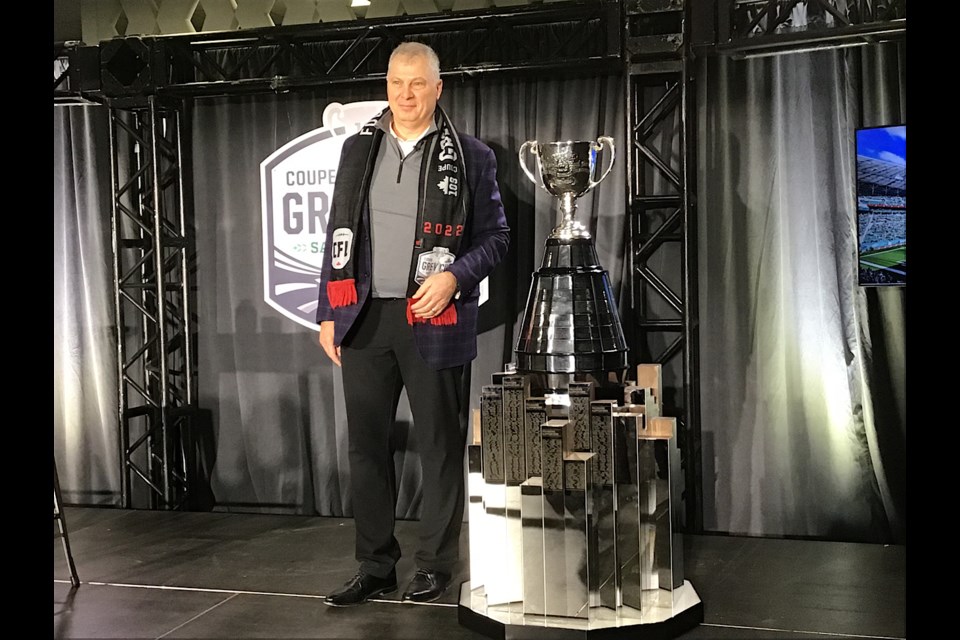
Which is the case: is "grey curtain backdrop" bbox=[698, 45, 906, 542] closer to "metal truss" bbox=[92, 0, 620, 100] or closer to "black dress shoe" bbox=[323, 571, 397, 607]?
"metal truss" bbox=[92, 0, 620, 100]

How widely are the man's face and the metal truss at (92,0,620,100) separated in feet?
3.37

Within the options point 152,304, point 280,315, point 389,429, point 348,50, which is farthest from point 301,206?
point 389,429

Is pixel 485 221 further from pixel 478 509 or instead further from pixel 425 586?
pixel 425 586

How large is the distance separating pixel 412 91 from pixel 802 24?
1899 mm

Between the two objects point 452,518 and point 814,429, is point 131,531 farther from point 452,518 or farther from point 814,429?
point 814,429

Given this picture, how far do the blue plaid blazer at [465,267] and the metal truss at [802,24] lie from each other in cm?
130

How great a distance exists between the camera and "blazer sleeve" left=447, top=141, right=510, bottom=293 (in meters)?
3.44

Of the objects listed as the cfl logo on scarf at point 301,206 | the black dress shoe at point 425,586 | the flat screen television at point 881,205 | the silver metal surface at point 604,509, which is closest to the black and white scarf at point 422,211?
the silver metal surface at point 604,509

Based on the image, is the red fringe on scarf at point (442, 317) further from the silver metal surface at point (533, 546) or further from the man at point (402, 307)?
the silver metal surface at point (533, 546)

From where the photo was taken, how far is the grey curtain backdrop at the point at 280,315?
4523 millimetres

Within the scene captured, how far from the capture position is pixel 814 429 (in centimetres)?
427

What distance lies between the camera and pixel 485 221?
3523mm

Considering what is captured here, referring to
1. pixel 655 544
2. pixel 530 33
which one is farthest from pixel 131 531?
pixel 530 33

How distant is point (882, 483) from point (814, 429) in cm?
34
